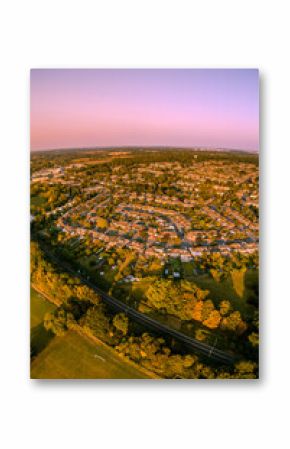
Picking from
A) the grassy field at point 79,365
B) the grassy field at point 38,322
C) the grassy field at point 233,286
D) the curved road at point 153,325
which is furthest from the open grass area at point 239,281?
the grassy field at point 38,322

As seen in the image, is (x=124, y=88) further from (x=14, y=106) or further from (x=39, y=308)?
(x=39, y=308)

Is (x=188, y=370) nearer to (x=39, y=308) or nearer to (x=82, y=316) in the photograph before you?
(x=82, y=316)

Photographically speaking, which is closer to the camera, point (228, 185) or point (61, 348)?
point (61, 348)

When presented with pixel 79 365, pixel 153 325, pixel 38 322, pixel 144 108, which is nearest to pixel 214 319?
pixel 153 325

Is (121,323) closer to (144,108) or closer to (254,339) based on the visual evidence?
(254,339)

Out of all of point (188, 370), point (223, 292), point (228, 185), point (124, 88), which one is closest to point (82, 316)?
point (188, 370)
